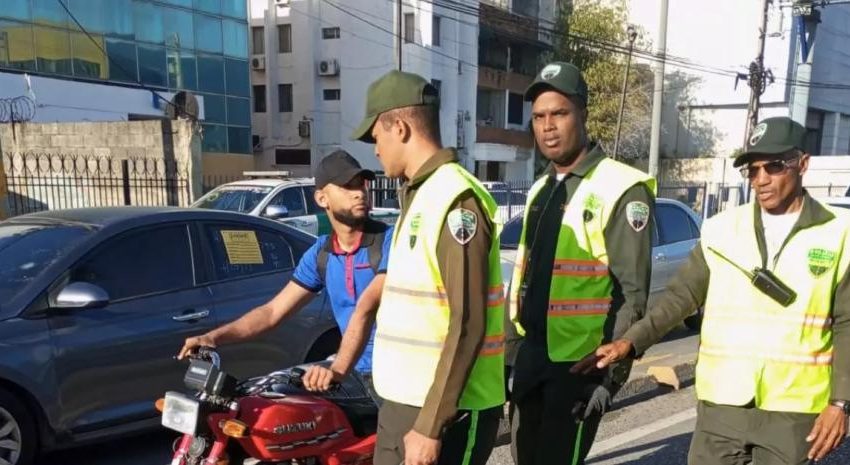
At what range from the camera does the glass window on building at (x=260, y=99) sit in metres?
32.1

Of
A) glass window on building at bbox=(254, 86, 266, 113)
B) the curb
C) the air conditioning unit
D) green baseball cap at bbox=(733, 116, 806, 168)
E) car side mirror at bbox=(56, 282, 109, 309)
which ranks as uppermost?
the air conditioning unit

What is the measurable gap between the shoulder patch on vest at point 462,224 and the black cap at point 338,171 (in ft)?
3.46

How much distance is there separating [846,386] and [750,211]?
2.23ft

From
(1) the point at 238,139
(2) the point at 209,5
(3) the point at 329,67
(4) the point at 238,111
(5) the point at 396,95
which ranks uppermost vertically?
(2) the point at 209,5

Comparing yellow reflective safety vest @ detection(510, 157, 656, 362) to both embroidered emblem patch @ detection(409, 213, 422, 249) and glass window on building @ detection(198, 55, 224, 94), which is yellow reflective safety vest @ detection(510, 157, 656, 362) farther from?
glass window on building @ detection(198, 55, 224, 94)

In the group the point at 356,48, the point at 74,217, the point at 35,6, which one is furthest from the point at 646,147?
the point at 74,217

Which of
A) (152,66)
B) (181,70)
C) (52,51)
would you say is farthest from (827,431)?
(181,70)

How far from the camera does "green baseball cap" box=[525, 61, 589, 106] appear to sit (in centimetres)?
258

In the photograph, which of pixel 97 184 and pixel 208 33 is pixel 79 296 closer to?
pixel 97 184

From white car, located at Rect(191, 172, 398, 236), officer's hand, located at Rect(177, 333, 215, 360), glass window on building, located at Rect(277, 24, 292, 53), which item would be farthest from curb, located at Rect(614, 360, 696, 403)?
glass window on building, located at Rect(277, 24, 292, 53)

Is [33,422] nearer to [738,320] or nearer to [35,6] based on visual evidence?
[738,320]

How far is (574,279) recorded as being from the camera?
2.60 meters

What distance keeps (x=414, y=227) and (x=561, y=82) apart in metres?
1.02

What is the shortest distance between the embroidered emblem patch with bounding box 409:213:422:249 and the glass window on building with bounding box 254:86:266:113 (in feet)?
104
